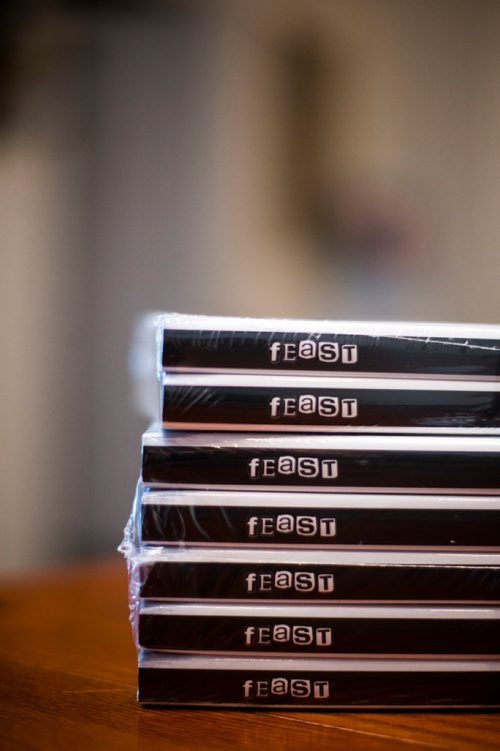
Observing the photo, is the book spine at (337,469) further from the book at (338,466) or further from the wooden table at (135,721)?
the wooden table at (135,721)

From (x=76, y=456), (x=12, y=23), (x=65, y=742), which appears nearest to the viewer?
(x=65, y=742)

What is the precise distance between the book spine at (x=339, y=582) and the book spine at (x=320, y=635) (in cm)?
2

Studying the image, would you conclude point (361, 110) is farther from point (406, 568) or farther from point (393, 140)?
point (406, 568)

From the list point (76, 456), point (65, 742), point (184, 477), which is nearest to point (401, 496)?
point (184, 477)

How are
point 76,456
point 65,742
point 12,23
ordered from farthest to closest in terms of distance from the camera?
point 76,456 < point 12,23 < point 65,742

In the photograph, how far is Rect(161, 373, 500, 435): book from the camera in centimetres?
54

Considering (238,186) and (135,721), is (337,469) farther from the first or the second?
(238,186)

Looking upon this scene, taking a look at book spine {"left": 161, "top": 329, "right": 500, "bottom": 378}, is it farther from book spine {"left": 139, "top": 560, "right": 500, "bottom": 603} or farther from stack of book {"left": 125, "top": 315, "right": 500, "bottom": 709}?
book spine {"left": 139, "top": 560, "right": 500, "bottom": 603}

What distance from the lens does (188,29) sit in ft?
6.94

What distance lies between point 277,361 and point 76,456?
5.43ft

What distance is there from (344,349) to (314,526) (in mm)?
142

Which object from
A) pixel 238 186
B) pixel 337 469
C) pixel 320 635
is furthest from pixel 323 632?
pixel 238 186

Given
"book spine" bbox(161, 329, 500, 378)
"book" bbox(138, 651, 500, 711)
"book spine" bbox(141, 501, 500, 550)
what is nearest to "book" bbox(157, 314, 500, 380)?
"book spine" bbox(161, 329, 500, 378)

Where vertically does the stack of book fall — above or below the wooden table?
above
